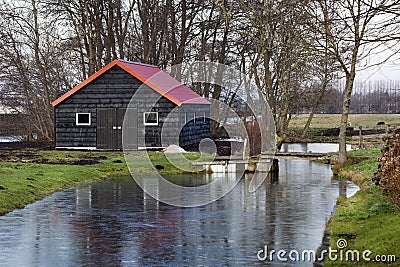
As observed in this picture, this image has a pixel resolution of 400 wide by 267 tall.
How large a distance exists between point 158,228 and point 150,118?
60.7ft

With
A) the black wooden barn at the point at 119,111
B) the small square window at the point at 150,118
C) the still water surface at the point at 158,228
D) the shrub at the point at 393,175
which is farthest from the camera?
the small square window at the point at 150,118

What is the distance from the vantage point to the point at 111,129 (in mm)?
33062

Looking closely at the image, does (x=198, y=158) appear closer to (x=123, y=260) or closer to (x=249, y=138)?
(x=249, y=138)

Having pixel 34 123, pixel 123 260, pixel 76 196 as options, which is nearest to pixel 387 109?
pixel 34 123

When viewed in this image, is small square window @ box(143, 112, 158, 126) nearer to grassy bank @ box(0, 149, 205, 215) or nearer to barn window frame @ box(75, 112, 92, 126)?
grassy bank @ box(0, 149, 205, 215)

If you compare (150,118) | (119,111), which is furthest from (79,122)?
(150,118)

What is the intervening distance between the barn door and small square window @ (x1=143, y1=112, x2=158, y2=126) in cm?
65

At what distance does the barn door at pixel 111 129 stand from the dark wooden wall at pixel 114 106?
0.84 ft

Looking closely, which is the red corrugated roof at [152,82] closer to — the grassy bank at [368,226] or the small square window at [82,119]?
the small square window at [82,119]

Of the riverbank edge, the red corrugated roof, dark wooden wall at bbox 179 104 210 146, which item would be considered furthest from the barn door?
the riverbank edge

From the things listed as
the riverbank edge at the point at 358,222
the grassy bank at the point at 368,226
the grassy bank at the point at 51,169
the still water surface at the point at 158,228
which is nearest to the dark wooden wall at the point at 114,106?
the grassy bank at the point at 51,169

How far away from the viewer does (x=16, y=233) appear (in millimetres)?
13703

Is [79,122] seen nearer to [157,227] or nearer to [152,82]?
[152,82]

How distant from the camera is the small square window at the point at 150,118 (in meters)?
32.5
